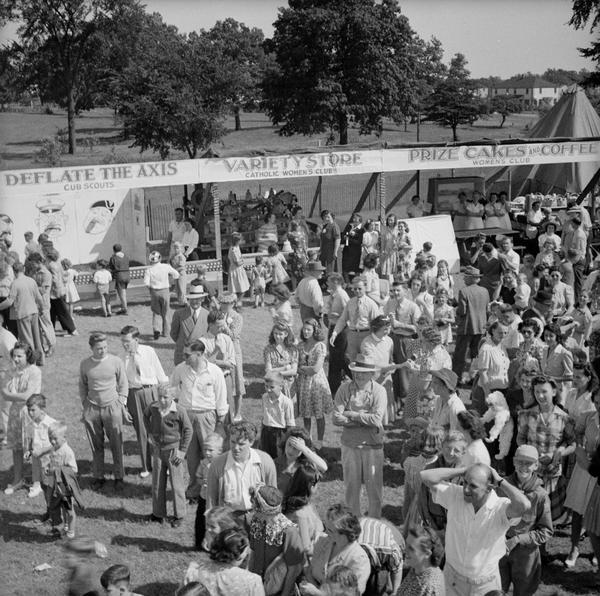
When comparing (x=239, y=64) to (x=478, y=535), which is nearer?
(x=478, y=535)

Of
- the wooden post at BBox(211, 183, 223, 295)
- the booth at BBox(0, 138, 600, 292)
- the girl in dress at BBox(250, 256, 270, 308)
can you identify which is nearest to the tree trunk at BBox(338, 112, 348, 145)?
the booth at BBox(0, 138, 600, 292)

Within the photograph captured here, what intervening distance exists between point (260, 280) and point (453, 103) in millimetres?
49986

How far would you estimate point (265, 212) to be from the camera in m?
18.8

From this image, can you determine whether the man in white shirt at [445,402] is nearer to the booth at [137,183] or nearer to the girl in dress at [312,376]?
the girl in dress at [312,376]

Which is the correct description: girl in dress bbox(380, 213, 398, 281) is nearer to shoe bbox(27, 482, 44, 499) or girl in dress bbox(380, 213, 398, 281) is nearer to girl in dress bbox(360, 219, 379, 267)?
girl in dress bbox(360, 219, 379, 267)

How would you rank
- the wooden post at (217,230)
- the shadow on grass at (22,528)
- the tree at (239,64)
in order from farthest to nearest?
1. the tree at (239,64)
2. the wooden post at (217,230)
3. the shadow on grass at (22,528)

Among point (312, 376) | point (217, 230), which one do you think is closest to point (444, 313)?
point (312, 376)

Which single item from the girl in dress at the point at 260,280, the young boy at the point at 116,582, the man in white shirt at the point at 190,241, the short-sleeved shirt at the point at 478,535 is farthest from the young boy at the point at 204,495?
the man in white shirt at the point at 190,241

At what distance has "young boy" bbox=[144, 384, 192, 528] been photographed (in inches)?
294

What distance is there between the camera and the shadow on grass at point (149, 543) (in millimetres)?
7293

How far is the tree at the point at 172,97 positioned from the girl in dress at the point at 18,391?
28.9 meters

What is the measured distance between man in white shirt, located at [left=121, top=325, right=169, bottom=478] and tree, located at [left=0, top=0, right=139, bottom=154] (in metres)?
28.5

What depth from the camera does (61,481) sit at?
7.33m

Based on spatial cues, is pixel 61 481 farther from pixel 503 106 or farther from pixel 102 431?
pixel 503 106
